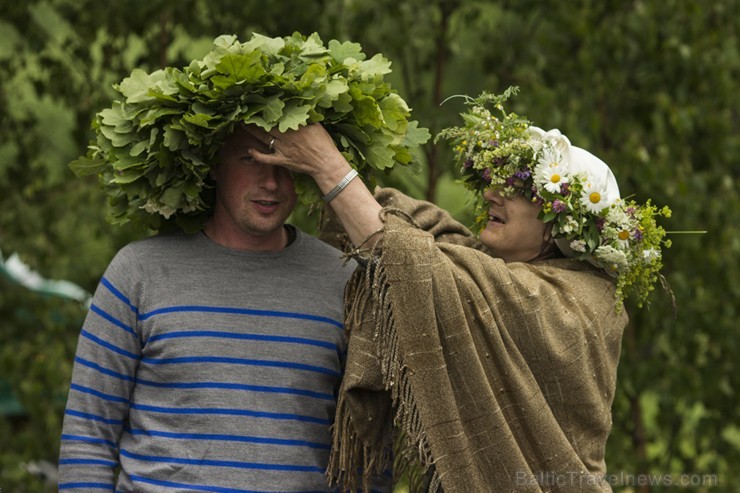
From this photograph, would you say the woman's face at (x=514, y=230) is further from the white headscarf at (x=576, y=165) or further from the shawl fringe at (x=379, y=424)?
the shawl fringe at (x=379, y=424)

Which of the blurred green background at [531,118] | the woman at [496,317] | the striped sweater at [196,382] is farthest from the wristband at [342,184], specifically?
the blurred green background at [531,118]

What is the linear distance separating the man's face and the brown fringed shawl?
11.9 inches

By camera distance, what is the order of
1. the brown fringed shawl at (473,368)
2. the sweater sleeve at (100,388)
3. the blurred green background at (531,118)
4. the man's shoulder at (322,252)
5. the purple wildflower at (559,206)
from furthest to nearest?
the blurred green background at (531,118), the man's shoulder at (322,252), the purple wildflower at (559,206), the sweater sleeve at (100,388), the brown fringed shawl at (473,368)

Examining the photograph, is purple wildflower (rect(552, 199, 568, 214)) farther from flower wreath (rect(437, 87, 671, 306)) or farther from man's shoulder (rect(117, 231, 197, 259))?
man's shoulder (rect(117, 231, 197, 259))

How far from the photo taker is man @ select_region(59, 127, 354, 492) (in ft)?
11.3

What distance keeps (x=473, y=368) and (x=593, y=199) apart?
2.05 feet

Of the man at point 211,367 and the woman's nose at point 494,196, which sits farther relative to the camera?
the woman's nose at point 494,196

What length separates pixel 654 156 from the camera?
6086 mm

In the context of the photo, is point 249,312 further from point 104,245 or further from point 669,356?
point 669,356

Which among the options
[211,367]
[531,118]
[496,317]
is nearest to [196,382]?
[211,367]

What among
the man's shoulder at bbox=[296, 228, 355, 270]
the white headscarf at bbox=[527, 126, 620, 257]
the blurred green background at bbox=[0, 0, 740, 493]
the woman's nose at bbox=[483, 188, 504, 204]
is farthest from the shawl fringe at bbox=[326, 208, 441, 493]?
the blurred green background at bbox=[0, 0, 740, 493]

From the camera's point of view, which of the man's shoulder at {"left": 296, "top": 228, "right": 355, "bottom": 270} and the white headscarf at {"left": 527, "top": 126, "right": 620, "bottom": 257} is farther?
the man's shoulder at {"left": 296, "top": 228, "right": 355, "bottom": 270}

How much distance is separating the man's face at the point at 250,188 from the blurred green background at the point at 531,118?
6.18 ft

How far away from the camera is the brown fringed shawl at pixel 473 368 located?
3.32m
